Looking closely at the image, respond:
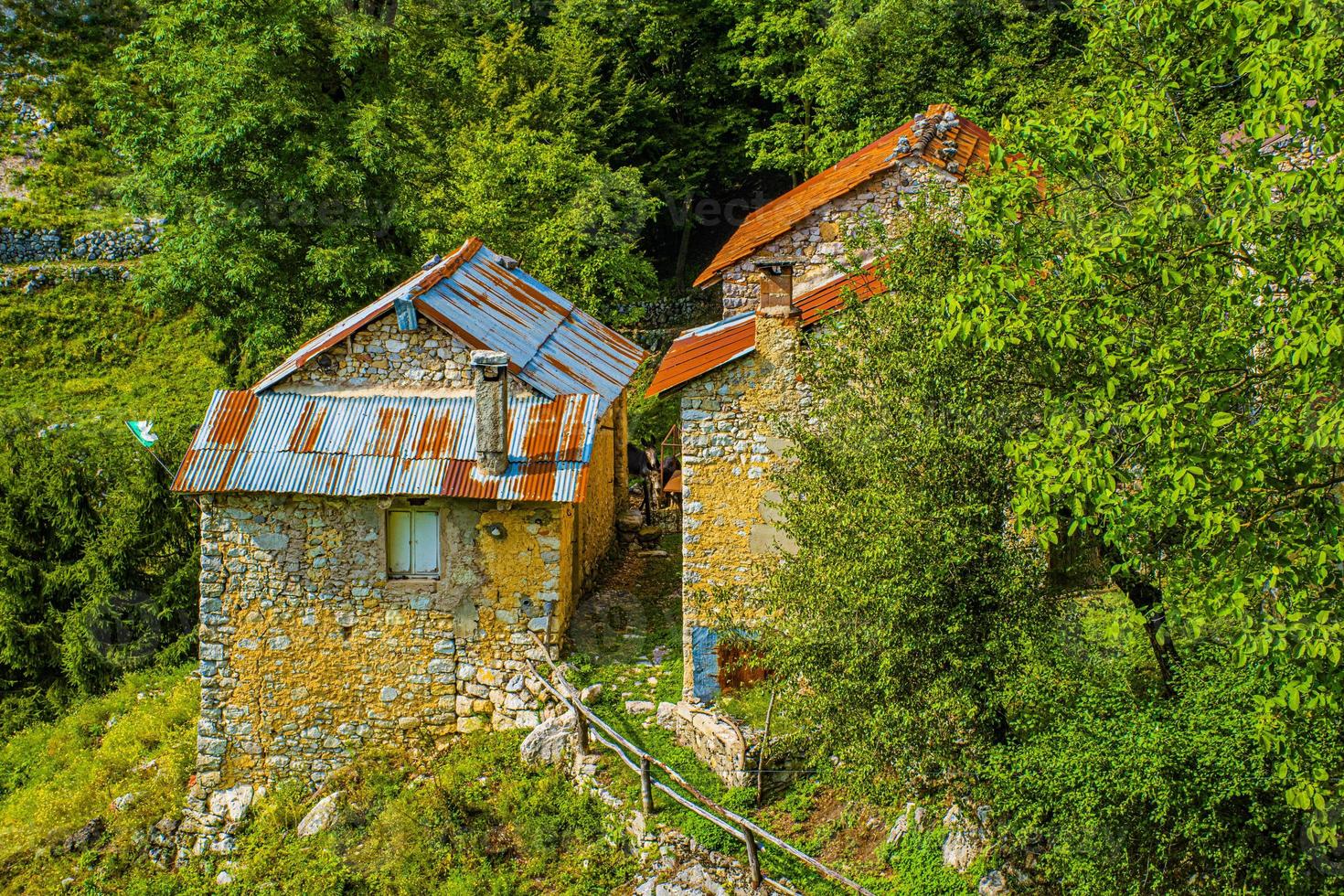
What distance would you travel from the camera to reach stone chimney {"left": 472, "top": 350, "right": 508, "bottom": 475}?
44.1 ft

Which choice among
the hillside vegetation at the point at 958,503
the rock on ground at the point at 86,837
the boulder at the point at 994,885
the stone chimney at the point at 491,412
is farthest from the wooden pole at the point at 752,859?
the rock on ground at the point at 86,837

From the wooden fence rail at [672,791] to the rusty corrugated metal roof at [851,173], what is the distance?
6787 mm

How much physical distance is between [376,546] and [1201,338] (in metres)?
9.89

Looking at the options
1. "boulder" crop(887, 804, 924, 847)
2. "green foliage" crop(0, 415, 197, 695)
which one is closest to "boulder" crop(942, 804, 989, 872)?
"boulder" crop(887, 804, 924, 847)

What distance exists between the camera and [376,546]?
45.6 feet

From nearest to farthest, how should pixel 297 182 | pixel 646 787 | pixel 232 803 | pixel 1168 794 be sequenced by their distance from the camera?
1. pixel 1168 794
2. pixel 646 787
3. pixel 232 803
4. pixel 297 182

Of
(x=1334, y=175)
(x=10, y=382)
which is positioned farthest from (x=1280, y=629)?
(x=10, y=382)

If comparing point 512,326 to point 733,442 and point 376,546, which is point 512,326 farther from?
point 733,442

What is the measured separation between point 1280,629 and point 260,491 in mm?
11397

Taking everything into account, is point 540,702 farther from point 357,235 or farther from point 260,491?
point 357,235

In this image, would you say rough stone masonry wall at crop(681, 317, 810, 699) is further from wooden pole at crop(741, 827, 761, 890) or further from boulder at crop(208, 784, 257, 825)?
boulder at crop(208, 784, 257, 825)

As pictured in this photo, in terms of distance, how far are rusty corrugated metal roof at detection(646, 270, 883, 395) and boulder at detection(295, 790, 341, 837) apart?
648 cm

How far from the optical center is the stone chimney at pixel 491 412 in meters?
13.5

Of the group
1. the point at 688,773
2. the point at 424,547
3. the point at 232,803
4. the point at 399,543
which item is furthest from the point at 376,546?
the point at 688,773
